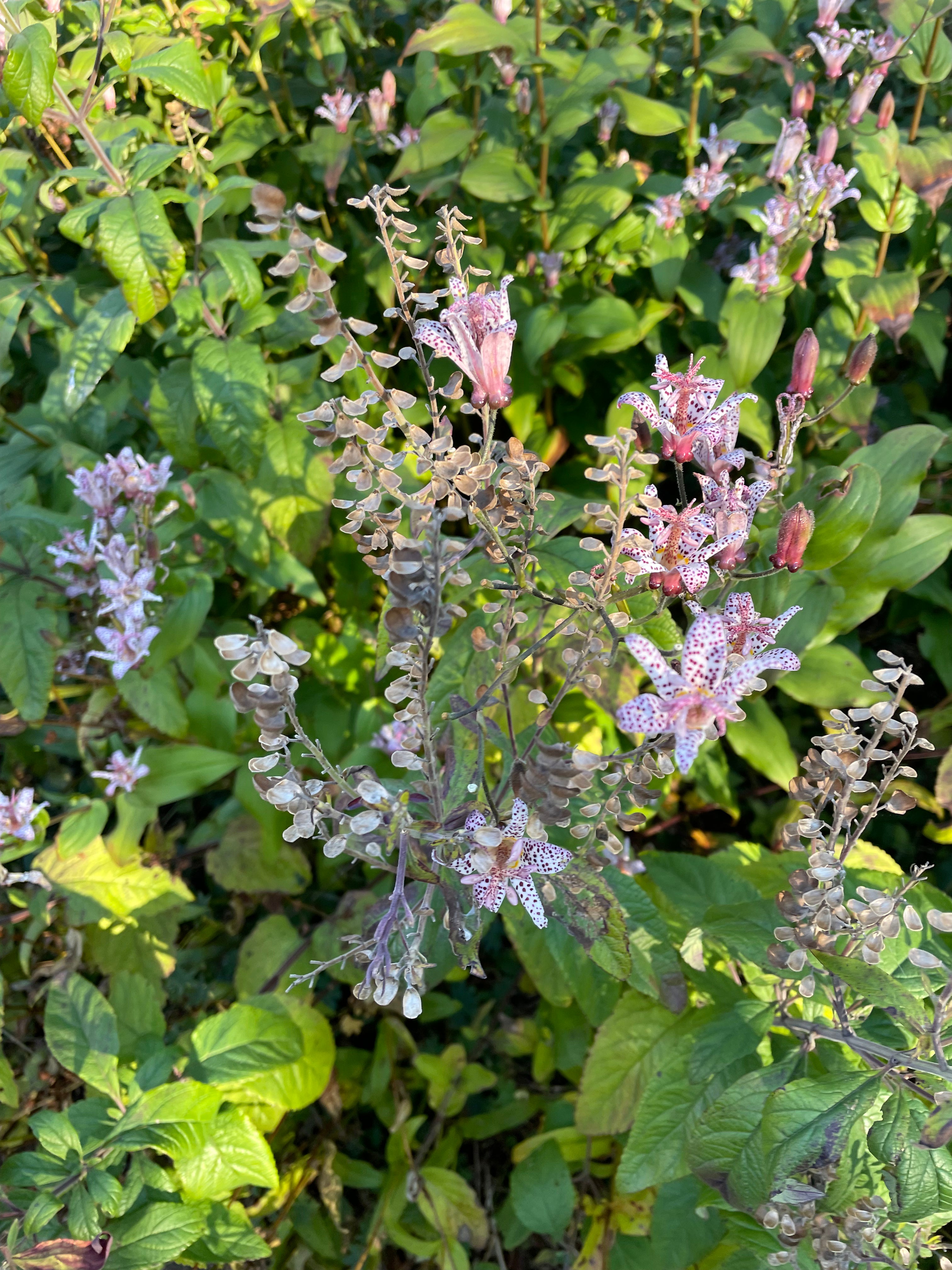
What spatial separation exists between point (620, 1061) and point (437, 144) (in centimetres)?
170

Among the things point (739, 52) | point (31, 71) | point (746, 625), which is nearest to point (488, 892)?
point (746, 625)

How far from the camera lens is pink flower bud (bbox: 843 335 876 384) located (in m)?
1.05

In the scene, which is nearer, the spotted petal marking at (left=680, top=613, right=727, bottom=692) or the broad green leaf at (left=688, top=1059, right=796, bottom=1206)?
the spotted petal marking at (left=680, top=613, right=727, bottom=692)

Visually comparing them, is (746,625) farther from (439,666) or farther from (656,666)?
(439,666)

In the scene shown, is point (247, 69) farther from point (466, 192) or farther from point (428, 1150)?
point (428, 1150)

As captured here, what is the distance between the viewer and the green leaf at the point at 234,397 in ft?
4.64

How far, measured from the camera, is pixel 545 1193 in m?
1.39

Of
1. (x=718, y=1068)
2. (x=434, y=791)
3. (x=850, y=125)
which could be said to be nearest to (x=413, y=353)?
(x=434, y=791)

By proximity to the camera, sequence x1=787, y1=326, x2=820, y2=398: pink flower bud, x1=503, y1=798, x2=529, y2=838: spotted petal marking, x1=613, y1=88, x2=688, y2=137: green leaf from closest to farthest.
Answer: x1=503, y1=798, x2=529, y2=838: spotted petal marking, x1=787, y1=326, x2=820, y2=398: pink flower bud, x1=613, y1=88, x2=688, y2=137: green leaf

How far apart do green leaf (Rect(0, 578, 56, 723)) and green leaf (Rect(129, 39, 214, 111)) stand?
0.88 meters

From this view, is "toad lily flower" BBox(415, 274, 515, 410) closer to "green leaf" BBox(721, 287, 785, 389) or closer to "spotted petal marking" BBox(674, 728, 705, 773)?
"spotted petal marking" BBox(674, 728, 705, 773)

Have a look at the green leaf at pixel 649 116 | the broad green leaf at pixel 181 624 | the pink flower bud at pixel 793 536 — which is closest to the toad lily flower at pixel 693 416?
the pink flower bud at pixel 793 536

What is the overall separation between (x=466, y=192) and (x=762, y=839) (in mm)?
1523

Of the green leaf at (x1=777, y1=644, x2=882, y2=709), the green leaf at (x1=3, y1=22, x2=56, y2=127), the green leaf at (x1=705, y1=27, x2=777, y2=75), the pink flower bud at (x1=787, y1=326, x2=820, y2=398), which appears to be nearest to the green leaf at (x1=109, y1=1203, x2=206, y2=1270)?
the green leaf at (x1=777, y1=644, x2=882, y2=709)
